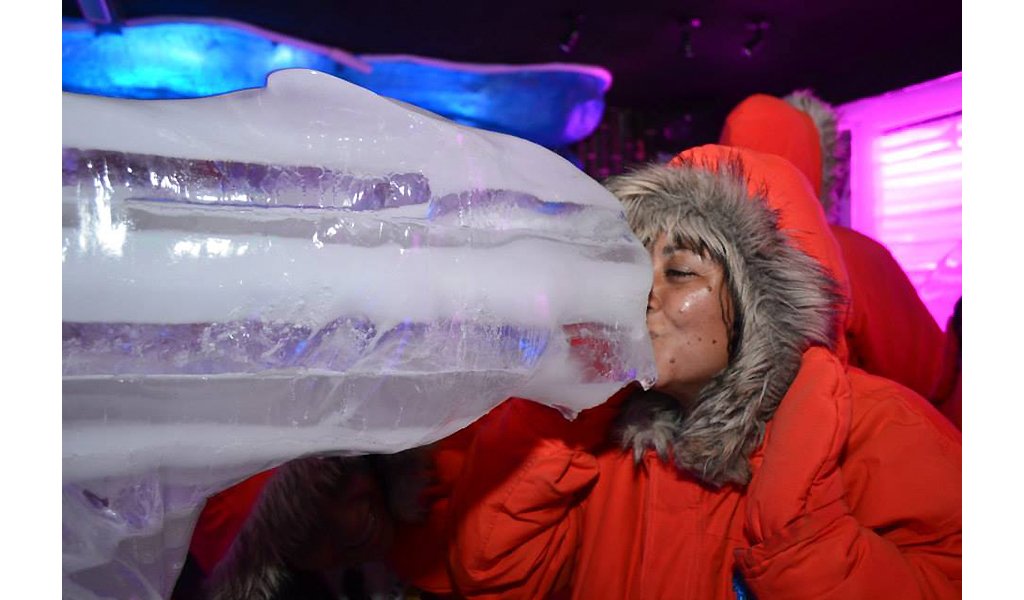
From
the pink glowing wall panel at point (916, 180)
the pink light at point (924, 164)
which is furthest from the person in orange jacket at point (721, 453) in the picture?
the pink light at point (924, 164)

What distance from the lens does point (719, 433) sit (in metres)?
0.78

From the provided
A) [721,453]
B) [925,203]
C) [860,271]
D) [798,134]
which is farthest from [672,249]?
[925,203]

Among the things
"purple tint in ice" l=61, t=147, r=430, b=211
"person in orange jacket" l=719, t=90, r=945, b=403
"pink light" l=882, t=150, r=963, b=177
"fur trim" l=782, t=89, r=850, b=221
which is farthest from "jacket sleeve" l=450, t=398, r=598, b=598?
"pink light" l=882, t=150, r=963, b=177

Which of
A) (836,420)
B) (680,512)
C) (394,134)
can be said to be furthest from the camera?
(680,512)

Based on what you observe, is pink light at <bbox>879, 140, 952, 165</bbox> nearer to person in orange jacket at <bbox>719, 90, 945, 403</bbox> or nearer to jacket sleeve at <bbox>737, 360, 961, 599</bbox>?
person in orange jacket at <bbox>719, 90, 945, 403</bbox>

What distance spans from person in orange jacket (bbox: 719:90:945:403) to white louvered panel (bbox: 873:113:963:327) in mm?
1554

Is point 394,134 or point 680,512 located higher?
point 394,134

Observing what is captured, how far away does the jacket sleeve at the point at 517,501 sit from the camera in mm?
782

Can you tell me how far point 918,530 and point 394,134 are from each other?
684mm

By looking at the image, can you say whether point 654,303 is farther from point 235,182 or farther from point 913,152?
point 913,152

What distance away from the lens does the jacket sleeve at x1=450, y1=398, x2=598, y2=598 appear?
782 millimetres

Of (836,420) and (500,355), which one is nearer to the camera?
(500,355)

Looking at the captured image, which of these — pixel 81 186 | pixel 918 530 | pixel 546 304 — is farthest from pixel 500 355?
pixel 918 530
